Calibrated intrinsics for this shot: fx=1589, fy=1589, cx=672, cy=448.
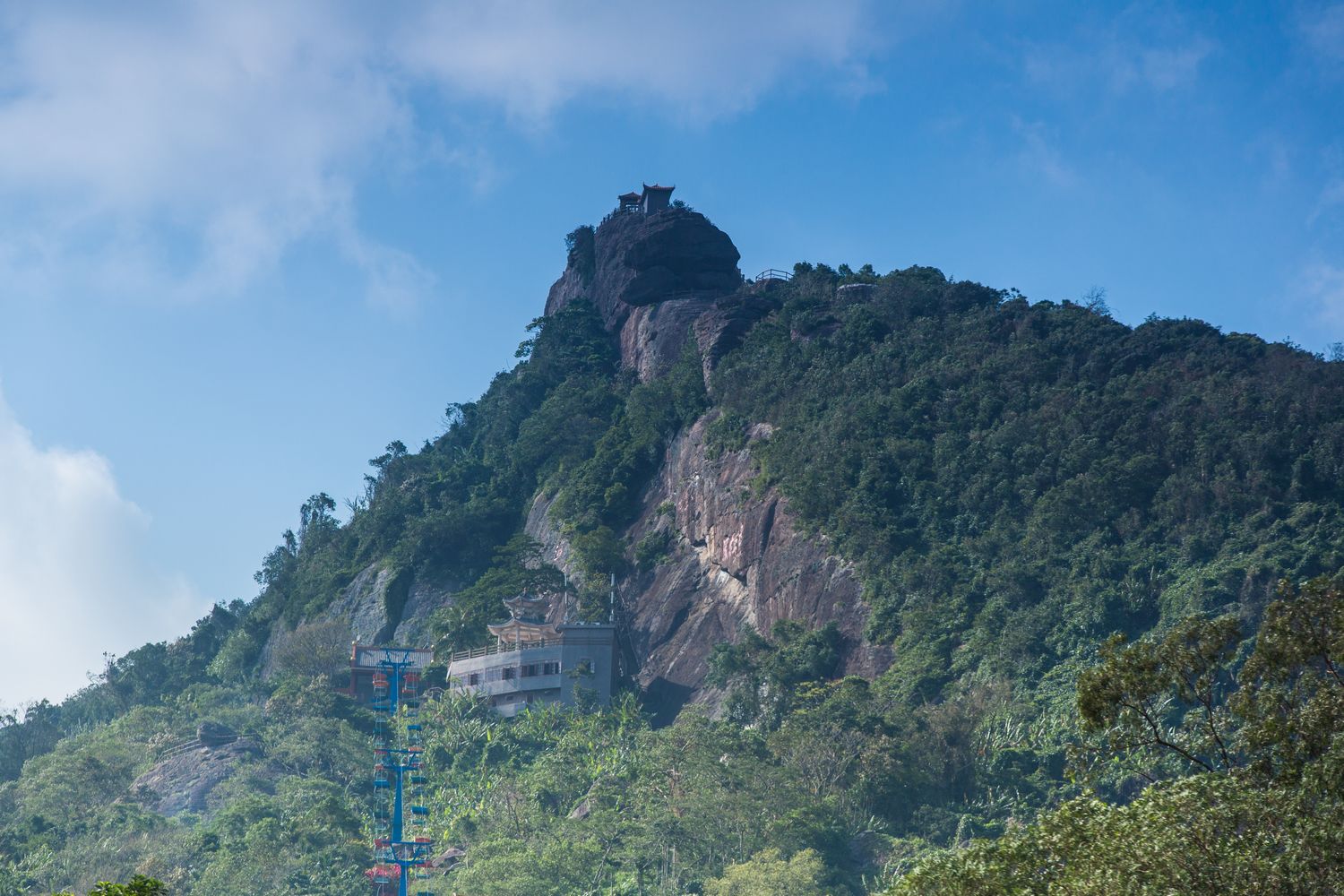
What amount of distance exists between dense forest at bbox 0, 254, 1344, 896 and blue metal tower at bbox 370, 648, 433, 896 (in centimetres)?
91

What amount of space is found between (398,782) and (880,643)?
1972cm

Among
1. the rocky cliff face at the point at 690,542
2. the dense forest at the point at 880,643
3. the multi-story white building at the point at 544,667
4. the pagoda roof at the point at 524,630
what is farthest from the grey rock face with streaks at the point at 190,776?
the pagoda roof at the point at 524,630

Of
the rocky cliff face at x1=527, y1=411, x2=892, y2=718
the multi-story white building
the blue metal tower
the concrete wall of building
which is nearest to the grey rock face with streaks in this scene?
the blue metal tower

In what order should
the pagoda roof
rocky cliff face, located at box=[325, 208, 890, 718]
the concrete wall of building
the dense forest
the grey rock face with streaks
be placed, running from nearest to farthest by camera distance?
1. the dense forest
2. rocky cliff face, located at box=[325, 208, 890, 718]
3. the grey rock face with streaks
4. the concrete wall of building
5. the pagoda roof

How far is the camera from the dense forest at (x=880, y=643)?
44.9 metres

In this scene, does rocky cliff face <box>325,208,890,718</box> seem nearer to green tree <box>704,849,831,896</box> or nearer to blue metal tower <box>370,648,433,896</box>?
blue metal tower <box>370,648,433,896</box>

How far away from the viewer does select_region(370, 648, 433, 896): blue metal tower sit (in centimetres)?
5488

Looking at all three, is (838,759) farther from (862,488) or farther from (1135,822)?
(1135,822)

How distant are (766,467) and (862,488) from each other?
19.8 ft

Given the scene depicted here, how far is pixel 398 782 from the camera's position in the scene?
6259cm

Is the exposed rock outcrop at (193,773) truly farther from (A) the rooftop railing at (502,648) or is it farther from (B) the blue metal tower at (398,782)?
(A) the rooftop railing at (502,648)

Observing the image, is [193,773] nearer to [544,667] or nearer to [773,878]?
[544,667]

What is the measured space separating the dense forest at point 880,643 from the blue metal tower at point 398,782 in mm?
911

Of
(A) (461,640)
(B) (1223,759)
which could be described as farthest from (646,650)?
(B) (1223,759)
